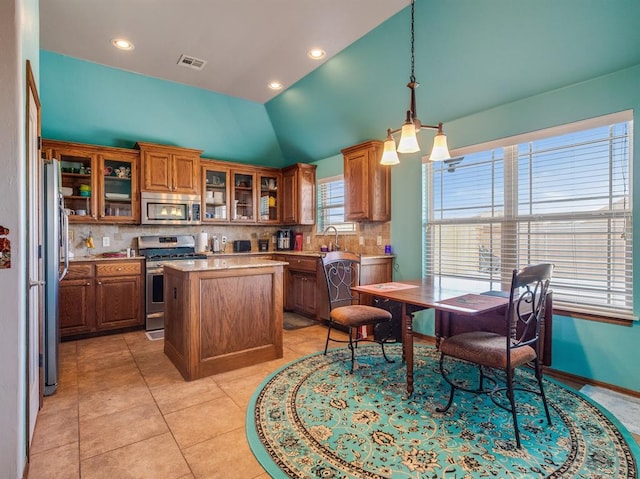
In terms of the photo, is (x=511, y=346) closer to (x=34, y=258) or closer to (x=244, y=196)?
(x=34, y=258)

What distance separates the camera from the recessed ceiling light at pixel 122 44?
132 inches

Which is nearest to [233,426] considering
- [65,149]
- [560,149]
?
[560,149]

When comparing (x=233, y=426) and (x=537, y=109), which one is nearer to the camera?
(x=233, y=426)

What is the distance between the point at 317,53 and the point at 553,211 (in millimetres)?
2830

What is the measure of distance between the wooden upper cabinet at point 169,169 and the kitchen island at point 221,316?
75.3 inches

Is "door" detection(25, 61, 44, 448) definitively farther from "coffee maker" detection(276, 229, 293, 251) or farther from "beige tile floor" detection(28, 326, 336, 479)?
"coffee maker" detection(276, 229, 293, 251)

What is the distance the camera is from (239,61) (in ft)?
12.4

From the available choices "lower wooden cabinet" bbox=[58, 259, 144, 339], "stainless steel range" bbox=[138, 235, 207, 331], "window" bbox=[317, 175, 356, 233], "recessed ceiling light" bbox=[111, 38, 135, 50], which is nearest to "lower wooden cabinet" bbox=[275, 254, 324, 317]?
"window" bbox=[317, 175, 356, 233]

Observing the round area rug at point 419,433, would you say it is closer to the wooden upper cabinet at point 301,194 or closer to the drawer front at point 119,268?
the drawer front at point 119,268

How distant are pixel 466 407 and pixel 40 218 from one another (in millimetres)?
3279

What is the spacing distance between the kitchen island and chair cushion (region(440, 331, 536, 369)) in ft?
5.45

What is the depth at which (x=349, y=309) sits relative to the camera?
3.20 meters

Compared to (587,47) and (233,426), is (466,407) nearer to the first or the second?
(233,426)

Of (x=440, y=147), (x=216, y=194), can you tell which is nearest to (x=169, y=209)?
(x=216, y=194)
